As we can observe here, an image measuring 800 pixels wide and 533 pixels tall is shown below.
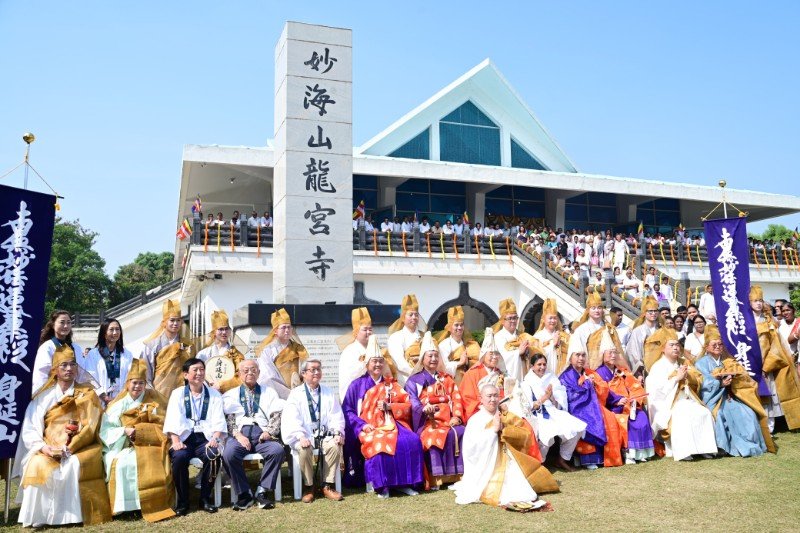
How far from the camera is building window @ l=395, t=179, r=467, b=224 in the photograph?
2392cm

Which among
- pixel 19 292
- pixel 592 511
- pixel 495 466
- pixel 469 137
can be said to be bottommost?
pixel 592 511

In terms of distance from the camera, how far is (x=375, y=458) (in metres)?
6.08

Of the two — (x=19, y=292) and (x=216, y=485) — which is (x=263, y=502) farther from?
(x=19, y=292)

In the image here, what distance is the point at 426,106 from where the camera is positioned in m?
23.9

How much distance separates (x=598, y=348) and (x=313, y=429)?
3546 mm

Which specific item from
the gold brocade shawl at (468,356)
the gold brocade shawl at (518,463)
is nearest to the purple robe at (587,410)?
the gold brocade shawl at (468,356)

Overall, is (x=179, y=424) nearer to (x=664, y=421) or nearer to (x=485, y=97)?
(x=664, y=421)

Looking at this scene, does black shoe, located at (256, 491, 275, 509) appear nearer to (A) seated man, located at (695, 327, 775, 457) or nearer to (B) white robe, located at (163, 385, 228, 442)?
(B) white robe, located at (163, 385, 228, 442)

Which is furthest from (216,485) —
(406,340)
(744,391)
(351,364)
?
(744,391)

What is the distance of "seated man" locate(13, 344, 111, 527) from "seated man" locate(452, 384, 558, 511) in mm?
3029

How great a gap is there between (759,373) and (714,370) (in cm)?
84

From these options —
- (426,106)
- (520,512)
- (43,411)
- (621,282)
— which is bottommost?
(520,512)

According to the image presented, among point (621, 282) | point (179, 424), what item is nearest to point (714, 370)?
point (179, 424)

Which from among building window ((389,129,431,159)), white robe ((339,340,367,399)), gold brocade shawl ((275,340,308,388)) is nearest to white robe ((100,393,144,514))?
gold brocade shawl ((275,340,308,388))
